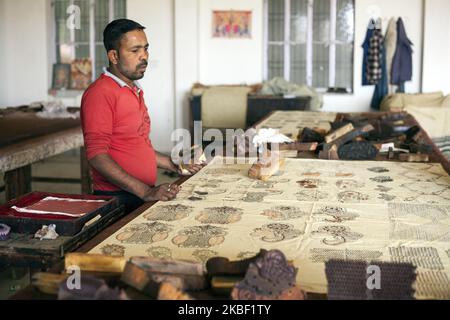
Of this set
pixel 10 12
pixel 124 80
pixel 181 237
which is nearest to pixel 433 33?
pixel 10 12

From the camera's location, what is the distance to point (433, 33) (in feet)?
29.9

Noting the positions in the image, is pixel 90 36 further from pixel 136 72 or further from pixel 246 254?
pixel 246 254

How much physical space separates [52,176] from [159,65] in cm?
261

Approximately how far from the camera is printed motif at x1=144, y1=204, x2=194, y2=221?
8.05 ft

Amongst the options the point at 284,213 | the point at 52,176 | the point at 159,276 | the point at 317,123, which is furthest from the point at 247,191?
the point at 52,176

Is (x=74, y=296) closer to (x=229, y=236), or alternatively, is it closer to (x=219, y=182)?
(x=229, y=236)

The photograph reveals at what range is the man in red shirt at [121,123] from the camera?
108 inches

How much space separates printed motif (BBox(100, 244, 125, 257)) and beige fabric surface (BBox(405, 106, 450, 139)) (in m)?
4.86

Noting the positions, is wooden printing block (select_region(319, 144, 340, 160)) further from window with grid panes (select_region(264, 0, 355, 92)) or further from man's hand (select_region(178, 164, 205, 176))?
window with grid panes (select_region(264, 0, 355, 92))

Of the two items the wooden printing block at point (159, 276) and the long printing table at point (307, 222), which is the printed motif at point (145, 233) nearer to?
the long printing table at point (307, 222)

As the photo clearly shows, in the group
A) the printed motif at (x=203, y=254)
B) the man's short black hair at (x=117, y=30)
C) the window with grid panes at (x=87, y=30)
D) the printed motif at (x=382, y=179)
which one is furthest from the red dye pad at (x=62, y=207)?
the window with grid panes at (x=87, y=30)

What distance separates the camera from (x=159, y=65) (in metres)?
9.84

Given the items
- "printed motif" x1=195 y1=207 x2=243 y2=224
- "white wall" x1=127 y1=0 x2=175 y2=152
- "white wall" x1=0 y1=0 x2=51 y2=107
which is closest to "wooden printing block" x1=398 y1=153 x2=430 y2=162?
"printed motif" x1=195 y1=207 x2=243 y2=224

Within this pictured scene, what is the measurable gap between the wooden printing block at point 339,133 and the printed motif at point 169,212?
155cm
